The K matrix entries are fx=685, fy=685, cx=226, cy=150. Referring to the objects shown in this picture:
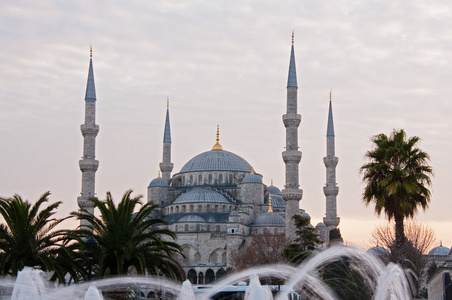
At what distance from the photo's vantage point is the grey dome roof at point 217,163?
8581 centimetres

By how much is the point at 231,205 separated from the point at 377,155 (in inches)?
2207

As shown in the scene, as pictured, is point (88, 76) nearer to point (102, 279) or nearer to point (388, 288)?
point (102, 279)

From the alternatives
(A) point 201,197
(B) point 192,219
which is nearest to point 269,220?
(B) point 192,219

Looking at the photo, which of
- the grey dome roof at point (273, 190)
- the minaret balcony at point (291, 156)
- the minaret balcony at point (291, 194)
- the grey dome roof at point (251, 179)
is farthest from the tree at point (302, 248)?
the grey dome roof at point (273, 190)

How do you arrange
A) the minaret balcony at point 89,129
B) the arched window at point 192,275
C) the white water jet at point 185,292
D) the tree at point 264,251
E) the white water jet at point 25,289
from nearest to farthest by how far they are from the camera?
1. the white water jet at point 25,289
2. the white water jet at point 185,292
3. the tree at point 264,251
4. the minaret balcony at point 89,129
5. the arched window at point 192,275

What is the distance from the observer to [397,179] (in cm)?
2294

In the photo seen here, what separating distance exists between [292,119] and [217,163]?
29812 millimetres

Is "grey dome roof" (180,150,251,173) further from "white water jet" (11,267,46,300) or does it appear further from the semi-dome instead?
"white water jet" (11,267,46,300)

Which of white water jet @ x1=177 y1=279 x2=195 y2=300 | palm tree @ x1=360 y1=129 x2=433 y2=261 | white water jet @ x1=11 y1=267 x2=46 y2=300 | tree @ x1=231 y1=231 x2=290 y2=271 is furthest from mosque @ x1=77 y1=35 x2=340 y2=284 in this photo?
white water jet @ x1=11 y1=267 x2=46 y2=300

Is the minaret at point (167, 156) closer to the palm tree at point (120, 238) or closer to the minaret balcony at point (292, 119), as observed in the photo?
the minaret balcony at point (292, 119)

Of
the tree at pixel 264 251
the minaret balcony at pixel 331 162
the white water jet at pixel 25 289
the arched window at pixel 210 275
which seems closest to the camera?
the white water jet at pixel 25 289

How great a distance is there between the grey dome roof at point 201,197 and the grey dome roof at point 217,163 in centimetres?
572

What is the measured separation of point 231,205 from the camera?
79250mm

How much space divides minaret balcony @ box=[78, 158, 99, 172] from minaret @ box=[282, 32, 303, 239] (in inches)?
634
